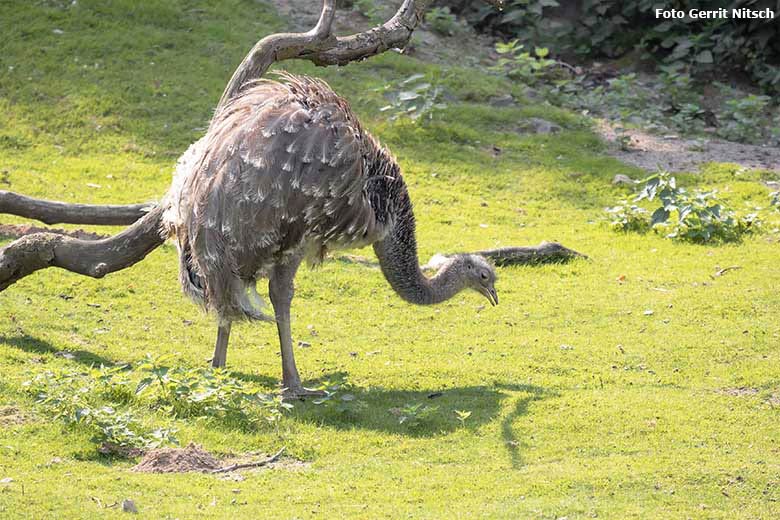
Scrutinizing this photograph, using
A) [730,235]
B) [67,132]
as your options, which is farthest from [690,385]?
[67,132]

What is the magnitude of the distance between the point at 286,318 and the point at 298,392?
0.59 meters

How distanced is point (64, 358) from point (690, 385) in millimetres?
4900

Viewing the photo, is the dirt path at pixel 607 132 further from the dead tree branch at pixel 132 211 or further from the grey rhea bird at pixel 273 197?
the grey rhea bird at pixel 273 197

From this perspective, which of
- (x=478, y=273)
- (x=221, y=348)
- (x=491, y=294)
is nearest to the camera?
(x=221, y=348)

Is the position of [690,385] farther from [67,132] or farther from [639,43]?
[639,43]

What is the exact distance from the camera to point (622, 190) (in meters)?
14.8

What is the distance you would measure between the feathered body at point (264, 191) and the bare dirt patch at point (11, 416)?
1.63m

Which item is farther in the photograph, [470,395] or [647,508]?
[470,395]

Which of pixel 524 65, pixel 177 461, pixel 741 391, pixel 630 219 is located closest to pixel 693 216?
pixel 630 219

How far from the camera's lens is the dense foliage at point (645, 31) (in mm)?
17938

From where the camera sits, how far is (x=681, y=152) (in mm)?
15906

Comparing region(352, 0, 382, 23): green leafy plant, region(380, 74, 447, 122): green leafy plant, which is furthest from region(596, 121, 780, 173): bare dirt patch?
region(352, 0, 382, 23): green leafy plant

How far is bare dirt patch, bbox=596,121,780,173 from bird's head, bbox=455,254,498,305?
5.40m

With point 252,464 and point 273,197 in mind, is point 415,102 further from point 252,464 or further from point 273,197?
point 252,464
